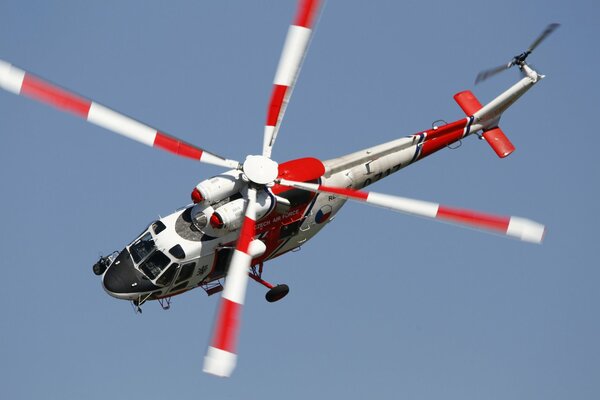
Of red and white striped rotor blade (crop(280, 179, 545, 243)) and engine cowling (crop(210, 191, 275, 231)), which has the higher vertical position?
engine cowling (crop(210, 191, 275, 231))

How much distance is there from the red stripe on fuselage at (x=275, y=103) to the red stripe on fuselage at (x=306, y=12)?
1.27 m

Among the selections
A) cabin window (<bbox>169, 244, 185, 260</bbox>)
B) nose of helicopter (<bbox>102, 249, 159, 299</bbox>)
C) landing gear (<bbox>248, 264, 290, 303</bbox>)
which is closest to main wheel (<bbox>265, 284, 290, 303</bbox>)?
landing gear (<bbox>248, 264, 290, 303</bbox>)

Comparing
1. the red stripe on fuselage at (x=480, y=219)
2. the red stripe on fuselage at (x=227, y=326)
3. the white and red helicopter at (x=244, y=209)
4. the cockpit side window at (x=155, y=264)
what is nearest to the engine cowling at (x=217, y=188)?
the white and red helicopter at (x=244, y=209)

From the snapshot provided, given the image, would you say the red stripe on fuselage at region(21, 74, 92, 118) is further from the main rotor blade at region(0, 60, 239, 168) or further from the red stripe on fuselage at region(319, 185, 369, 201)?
the red stripe on fuselage at region(319, 185, 369, 201)

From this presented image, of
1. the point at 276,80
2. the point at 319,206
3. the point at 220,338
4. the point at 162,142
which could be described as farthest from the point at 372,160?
the point at 220,338

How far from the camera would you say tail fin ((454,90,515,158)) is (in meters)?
24.5

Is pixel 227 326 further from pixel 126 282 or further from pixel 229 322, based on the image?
pixel 126 282

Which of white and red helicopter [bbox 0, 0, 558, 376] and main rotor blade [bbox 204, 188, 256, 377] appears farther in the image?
white and red helicopter [bbox 0, 0, 558, 376]

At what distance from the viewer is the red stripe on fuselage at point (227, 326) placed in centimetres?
1565

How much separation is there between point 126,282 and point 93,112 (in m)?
4.09

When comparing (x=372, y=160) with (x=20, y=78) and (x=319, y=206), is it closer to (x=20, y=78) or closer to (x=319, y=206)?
(x=319, y=206)

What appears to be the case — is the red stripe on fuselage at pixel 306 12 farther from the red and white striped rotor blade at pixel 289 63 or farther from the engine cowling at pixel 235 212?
the engine cowling at pixel 235 212

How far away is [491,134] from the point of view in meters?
24.6

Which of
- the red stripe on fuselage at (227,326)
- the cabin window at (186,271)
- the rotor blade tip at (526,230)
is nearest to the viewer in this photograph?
the red stripe on fuselage at (227,326)
